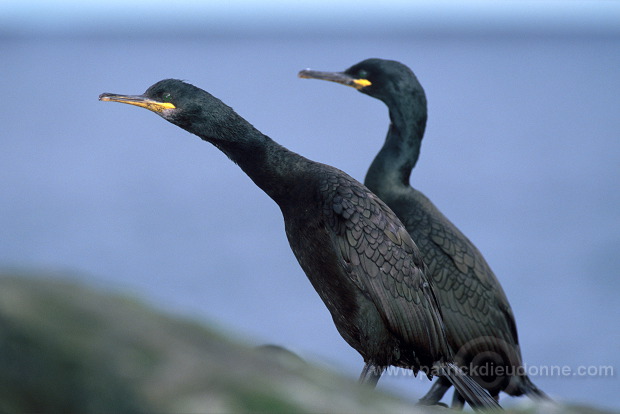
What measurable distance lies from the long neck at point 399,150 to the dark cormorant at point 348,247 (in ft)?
2.73

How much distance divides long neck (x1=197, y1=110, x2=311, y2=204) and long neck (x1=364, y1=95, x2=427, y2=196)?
2.89 feet

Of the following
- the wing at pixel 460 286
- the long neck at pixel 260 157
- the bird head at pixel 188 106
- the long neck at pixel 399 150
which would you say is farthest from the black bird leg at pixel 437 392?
the bird head at pixel 188 106

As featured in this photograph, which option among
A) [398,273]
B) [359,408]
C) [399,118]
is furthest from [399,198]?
[359,408]

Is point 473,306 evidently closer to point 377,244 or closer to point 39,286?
point 377,244

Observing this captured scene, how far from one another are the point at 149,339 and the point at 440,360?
5.64ft

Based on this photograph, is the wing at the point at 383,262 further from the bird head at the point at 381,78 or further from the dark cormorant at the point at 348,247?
the bird head at the point at 381,78

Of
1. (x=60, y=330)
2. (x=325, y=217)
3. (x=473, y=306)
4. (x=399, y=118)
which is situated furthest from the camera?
(x=399, y=118)

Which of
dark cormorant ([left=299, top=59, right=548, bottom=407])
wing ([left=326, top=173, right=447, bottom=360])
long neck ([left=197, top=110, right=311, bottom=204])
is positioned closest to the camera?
wing ([left=326, top=173, right=447, bottom=360])

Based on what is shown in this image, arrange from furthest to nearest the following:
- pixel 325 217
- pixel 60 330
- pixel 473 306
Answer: pixel 473 306
pixel 325 217
pixel 60 330

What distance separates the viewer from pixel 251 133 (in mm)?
2939

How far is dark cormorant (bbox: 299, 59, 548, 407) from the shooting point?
3.49 m

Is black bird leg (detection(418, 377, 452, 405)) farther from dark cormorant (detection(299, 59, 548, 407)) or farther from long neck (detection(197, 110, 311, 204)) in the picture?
long neck (detection(197, 110, 311, 204))

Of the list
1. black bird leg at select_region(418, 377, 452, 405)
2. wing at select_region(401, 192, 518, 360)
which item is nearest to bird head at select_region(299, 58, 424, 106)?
wing at select_region(401, 192, 518, 360)

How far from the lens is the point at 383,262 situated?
9.20ft
